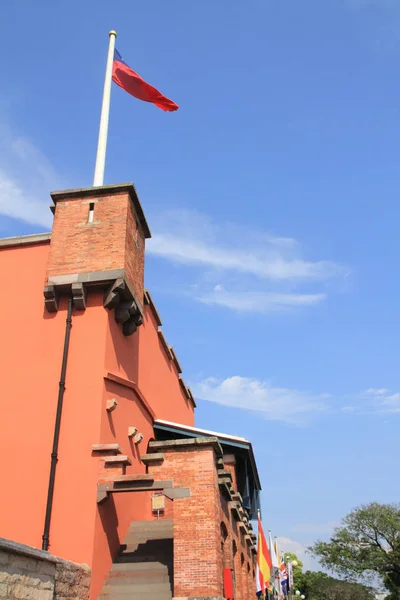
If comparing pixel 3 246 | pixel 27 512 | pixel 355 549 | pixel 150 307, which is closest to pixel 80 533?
pixel 27 512

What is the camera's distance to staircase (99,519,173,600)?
1009 centimetres

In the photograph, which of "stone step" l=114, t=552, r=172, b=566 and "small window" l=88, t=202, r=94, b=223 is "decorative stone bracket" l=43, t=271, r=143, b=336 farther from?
"stone step" l=114, t=552, r=172, b=566

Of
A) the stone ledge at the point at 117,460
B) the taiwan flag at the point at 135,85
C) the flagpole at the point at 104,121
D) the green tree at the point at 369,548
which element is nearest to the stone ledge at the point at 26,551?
the stone ledge at the point at 117,460

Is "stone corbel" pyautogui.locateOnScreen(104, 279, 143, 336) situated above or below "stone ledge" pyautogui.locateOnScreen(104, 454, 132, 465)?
above

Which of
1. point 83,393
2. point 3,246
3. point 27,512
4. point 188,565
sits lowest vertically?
point 188,565

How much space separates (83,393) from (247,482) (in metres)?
9.21

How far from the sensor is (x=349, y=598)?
57812 millimetres

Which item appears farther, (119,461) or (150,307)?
(150,307)

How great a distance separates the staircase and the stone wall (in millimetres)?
1260

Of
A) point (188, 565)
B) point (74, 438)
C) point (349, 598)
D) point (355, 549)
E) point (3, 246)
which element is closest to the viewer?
point (188, 565)

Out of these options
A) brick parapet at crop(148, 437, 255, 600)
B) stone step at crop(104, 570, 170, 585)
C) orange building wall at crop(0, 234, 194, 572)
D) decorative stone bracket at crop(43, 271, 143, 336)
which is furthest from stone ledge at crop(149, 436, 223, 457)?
decorative stone bracket at crop(43, 271, 143, 336)

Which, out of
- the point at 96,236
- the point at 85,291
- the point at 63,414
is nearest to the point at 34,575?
the point at 63,414

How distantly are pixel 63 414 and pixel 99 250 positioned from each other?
3666 mm

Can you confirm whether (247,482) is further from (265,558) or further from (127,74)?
(127,74)
